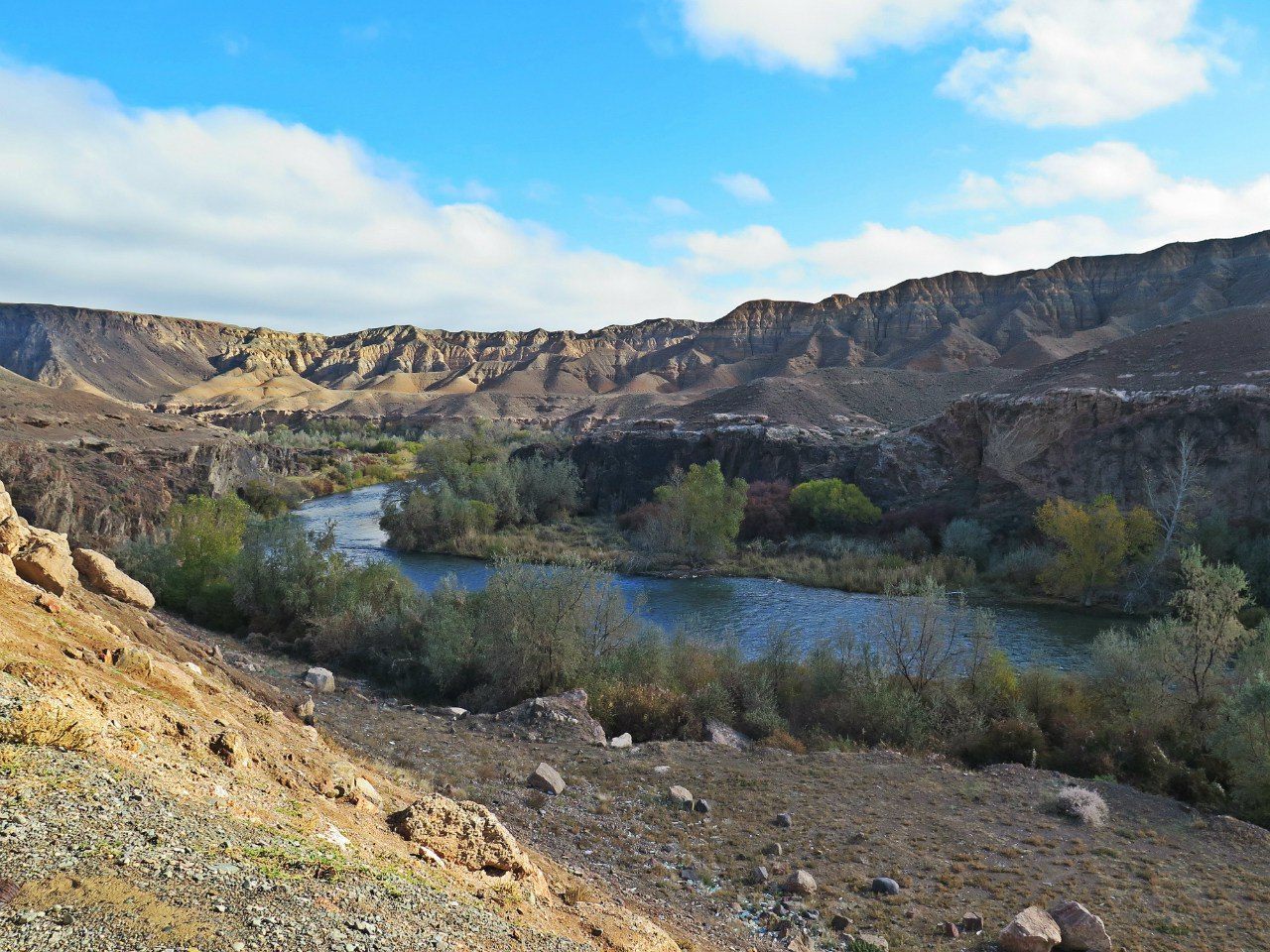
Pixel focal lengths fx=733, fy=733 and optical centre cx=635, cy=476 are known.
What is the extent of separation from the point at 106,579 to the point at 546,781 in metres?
7.27

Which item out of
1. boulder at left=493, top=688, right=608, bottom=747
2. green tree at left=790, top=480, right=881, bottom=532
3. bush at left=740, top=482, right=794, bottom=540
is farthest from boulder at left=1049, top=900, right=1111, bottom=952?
green tree at left=790, top=480, right=881, bottom=532

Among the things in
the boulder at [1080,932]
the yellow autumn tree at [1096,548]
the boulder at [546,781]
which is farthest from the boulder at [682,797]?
the yellow autumn tree at [1096,548]

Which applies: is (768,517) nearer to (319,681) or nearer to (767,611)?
(767,611)

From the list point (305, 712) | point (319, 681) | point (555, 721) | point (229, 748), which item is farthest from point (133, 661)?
point (319, 681)

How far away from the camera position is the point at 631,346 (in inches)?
5472

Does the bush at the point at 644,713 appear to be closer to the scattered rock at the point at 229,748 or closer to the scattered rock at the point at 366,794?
the scattered rock at the point at 366,794

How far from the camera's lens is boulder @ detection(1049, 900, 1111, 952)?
7.11 meters

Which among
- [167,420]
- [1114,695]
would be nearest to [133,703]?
[1114,695]

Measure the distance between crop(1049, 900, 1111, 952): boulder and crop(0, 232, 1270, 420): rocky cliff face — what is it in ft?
204

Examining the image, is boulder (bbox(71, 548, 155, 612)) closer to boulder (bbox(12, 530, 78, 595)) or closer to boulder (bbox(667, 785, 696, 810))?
boulder (bbox(12, 530, 78, 595))

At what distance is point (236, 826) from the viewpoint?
4148mm

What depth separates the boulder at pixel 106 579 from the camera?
35.2ft

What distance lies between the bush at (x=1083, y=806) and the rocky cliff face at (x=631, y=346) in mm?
58244

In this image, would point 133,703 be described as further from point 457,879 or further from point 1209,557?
point 1209,557
